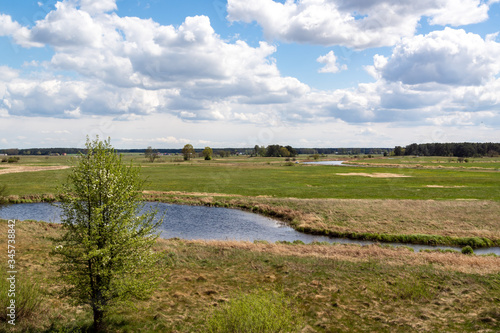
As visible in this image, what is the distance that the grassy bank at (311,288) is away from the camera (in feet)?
45.5

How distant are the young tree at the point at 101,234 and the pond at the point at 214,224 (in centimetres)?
1877

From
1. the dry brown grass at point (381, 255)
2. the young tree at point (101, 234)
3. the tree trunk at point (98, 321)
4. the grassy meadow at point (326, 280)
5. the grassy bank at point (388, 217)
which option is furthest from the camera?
the grassy bank at point (388, 217)

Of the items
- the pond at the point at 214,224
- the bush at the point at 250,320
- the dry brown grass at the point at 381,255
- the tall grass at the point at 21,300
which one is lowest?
the pond at the point at 214,224

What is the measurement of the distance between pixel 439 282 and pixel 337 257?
711cm

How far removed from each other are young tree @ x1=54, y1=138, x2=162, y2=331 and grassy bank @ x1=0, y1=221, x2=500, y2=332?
4.41 feet

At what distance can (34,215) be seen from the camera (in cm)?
4247

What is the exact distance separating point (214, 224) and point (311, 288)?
2306cm

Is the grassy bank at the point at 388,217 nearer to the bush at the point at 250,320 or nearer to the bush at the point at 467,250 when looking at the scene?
the bush at the point at 467,250

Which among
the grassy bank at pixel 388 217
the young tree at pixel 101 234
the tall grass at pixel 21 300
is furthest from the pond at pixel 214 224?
the young tree at pixel 101 234

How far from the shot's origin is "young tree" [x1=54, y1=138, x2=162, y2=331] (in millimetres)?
11594

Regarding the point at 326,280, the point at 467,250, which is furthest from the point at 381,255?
the point at 467,250

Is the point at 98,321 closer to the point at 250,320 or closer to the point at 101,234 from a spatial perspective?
the point at 101,234

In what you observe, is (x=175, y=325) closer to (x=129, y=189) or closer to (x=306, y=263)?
(x=129, y=189)

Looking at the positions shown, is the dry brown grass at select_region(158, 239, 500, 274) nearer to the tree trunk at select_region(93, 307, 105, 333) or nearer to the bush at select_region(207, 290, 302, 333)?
the tree trunk at select_region(93, 307, 105, 333)
